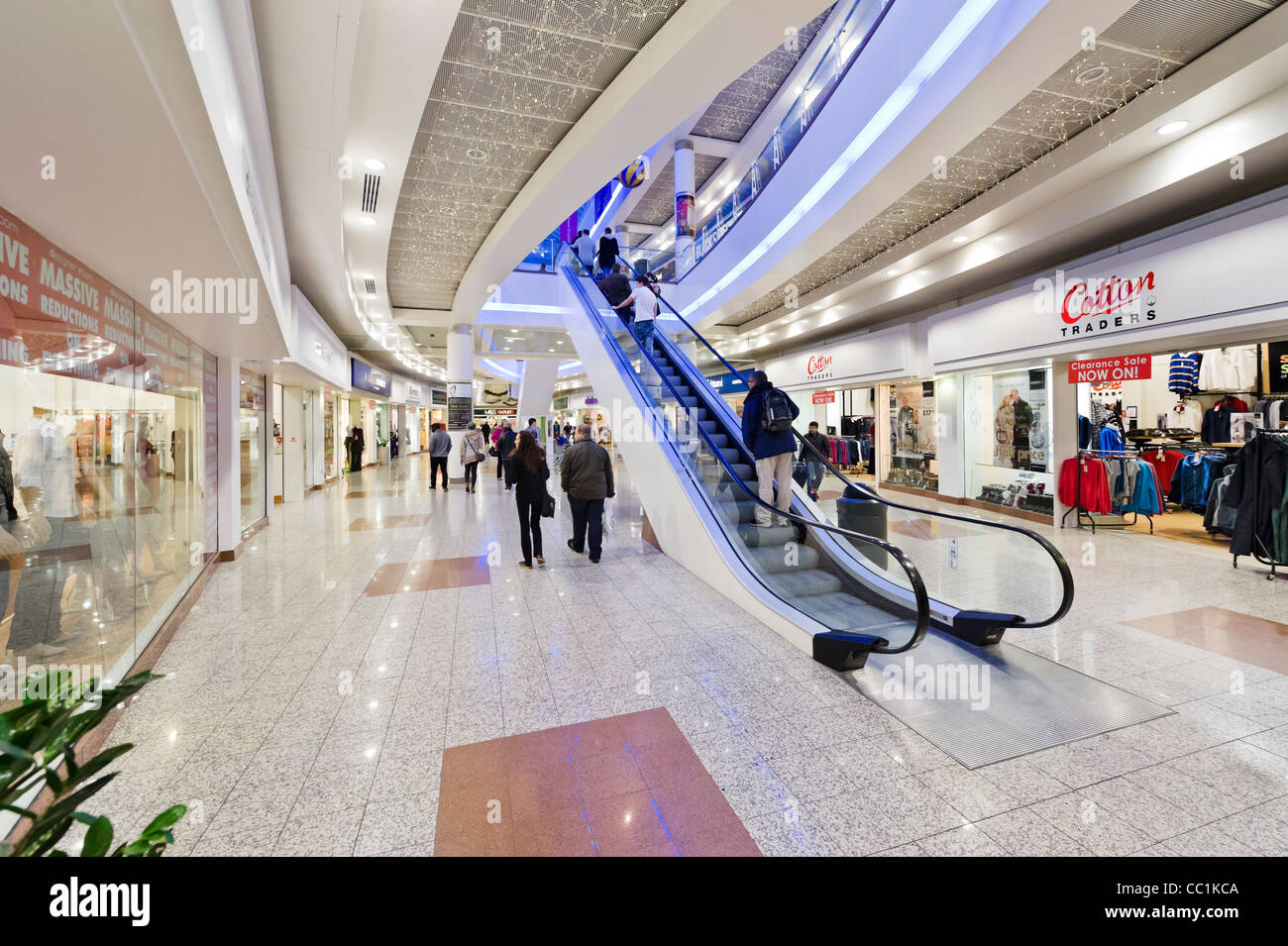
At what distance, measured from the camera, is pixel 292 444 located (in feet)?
39.3

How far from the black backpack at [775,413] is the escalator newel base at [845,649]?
7.28 ft

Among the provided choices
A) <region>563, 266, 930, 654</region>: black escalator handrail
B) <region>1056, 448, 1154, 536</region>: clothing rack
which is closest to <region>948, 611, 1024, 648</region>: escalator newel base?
<region>563, 266, 930, 654</region>: black escalator handrail

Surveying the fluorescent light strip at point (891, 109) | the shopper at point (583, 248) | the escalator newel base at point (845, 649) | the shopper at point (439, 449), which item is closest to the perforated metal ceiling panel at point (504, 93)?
the fluorescent light strip at point (891, 109)

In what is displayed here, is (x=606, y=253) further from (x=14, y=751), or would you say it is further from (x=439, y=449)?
(x=14, y=751)

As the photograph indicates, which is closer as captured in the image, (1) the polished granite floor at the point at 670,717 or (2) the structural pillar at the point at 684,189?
(1) the polished granite floor at the point at 670,717

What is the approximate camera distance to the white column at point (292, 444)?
11734mm

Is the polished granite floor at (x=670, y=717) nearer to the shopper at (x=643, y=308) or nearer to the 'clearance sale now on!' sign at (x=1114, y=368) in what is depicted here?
the 'clearance sale now on!' sign at (x=1114, y=368)

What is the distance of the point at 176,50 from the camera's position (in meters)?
1.72

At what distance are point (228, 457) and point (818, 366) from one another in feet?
38.3

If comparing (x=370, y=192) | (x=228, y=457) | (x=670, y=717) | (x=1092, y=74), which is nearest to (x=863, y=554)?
(x=670, y=717)

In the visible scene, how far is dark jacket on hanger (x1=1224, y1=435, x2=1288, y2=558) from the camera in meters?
5.26

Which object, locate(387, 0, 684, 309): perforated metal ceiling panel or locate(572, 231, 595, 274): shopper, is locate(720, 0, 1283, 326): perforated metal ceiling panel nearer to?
locate(387, 0, 684, 309): perforated metal ceiling panel

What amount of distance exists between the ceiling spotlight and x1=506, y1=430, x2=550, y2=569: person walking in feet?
19.2
